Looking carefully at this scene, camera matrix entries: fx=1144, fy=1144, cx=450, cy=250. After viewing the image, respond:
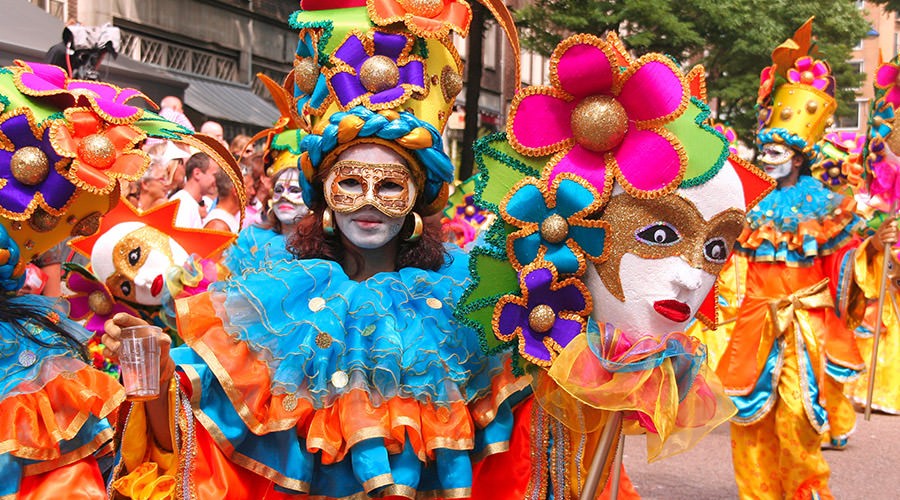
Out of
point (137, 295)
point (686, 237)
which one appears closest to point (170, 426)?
point (686, 237)

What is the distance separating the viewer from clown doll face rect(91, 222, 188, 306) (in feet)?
15.3

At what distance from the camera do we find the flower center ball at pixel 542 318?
9.56 ft

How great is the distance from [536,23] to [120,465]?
48.5 ft

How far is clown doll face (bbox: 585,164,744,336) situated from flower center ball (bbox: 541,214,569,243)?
0.11 meters

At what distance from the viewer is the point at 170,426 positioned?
311cm

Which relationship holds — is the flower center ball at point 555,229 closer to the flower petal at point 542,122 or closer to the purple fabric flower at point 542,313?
the purple fabric flower at point 542,313

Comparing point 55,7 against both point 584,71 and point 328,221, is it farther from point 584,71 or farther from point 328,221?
point 584,71

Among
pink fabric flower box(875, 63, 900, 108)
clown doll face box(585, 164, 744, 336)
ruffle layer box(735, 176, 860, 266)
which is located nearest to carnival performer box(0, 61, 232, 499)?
clown doll face box(585, 164, 744, 336)

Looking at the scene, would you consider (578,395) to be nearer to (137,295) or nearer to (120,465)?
(120,465)

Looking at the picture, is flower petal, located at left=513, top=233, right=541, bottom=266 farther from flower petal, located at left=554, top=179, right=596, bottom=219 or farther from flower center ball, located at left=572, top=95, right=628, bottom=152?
flower center ball, located at left=572, top=95, right=628, bottom=152

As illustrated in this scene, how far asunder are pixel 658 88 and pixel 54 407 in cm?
183

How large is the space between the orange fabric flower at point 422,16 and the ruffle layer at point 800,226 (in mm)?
3140

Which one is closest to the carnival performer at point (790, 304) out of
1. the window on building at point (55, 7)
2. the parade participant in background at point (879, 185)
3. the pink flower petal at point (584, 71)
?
the parade participant in background at point (879, 185)

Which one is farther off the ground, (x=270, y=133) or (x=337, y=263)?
(x=337, y=263)
